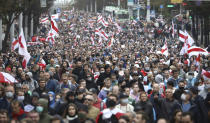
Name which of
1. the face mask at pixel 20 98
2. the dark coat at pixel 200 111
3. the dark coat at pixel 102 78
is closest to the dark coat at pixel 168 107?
the dark coat at pixel 200 111

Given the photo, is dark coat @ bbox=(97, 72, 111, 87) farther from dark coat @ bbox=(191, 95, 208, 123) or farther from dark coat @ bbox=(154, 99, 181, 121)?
dark coat @ bbox=(191, 95, 208, 123)

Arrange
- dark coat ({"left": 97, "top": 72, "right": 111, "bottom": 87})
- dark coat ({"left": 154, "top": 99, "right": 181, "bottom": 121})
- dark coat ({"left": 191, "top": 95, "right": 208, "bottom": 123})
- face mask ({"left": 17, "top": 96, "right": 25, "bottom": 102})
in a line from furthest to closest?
dark coat ({"left": 97, "top": 72, "right": 111, "bottom": 87}) < face mask ({"left": 17, "top": 96, "right": 25, "bottom": 102}) < dark coat ({"left": 154, "top": 99, "right": 181, "bottom": 121}) < dark coat ({"left": 191, "top": 95, "right": 208, "bottom": 123})

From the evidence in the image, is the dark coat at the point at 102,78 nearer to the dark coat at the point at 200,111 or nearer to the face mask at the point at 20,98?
the face mask at the point at 20,98

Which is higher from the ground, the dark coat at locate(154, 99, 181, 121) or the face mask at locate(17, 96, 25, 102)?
the face mask at locate(17, 96, 25, 102)

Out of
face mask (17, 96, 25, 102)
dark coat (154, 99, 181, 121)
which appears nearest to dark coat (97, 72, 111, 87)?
face mask (17, 96, 25, 102)

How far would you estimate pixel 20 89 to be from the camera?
489 inches

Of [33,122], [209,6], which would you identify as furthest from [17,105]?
[209,6]

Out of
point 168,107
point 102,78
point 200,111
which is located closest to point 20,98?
point 168,107

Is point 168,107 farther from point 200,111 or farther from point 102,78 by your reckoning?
point 102,78

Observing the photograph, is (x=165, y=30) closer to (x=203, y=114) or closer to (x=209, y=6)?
(x=209, y=6)

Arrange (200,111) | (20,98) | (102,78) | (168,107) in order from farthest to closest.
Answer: (102,78) < (20,98) < (168,107) < (200,111)

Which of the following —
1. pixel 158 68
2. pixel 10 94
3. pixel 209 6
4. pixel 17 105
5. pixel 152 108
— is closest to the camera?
pixel 17 105

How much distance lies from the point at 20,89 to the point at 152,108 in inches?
132

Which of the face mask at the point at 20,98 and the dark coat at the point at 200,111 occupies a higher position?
the face mask at the point at 20,98
